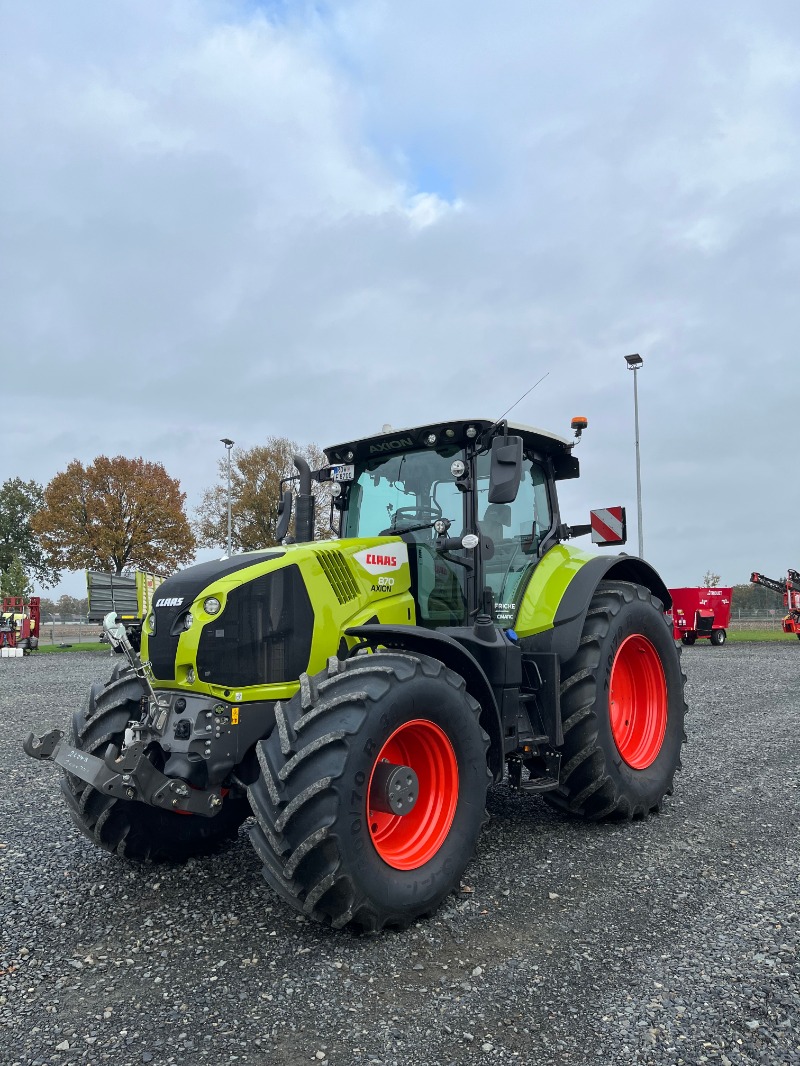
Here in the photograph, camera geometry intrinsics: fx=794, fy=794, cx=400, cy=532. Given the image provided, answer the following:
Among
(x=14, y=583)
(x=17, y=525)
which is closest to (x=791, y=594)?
(x=14, y=583)

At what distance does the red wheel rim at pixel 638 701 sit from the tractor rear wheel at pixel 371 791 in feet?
6.89

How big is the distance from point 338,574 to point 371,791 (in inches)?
51.2

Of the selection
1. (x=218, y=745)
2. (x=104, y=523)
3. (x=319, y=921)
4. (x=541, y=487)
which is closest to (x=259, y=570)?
(x=218, y=745)

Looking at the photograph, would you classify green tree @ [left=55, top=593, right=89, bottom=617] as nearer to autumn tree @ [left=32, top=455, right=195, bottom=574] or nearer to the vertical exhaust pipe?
autumn tree @ [left=32, top=455, right=195, bottom=574]

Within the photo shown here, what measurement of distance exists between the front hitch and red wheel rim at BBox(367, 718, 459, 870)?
862 mm

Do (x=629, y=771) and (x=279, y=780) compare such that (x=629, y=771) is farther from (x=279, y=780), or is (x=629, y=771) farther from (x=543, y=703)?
(x=279, y=780)

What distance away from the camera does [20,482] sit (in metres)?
54.2

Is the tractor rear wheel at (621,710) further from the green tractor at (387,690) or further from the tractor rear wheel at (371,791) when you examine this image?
the tractor rear wheel at (371,791)

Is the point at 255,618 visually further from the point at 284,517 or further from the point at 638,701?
the point at 638,701

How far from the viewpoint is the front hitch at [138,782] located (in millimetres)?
3658

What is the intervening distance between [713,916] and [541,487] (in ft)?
10.5

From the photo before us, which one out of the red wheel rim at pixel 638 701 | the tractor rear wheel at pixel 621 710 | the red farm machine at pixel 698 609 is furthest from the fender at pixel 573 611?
the red farm machine at pixel 698 609

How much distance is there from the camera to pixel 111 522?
40.3 metres

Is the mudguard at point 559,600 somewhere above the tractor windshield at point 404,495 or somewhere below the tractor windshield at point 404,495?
below
